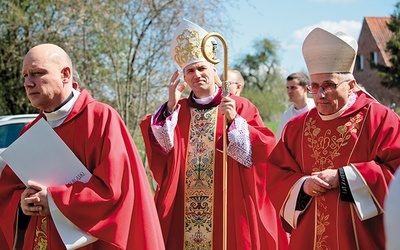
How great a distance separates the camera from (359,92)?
180 inches

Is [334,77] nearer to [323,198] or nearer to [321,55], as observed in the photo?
[321,55]

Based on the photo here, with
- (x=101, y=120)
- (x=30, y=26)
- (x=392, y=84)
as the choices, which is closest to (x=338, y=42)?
(x=101, y=120)

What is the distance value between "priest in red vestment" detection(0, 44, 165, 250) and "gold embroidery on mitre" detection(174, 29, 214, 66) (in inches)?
60.0

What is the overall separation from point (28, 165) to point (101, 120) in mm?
500

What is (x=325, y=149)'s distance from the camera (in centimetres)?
452

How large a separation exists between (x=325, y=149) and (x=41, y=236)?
1.81 meters

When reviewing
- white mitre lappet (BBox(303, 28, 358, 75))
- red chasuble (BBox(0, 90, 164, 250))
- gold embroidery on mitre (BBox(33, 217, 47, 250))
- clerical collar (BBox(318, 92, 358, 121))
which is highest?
white mitre lappet (BBox(303, 28, 358, 75))

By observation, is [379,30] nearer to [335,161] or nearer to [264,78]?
[264,78]

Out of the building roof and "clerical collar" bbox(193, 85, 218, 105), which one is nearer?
"clerical collar" bbox(193, 85, 218, 105)

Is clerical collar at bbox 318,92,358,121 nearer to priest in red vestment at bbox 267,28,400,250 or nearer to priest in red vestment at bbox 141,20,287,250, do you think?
priest in red vestment at bbox 267,28,400,250

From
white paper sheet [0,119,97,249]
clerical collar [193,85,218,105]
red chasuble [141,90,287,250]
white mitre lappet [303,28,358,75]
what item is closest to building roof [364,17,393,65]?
clerical collar [193,85,218,105]

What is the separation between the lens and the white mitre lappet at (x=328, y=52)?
14.7 ft

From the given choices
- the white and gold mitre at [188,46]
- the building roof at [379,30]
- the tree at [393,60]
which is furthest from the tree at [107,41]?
the building roof at [379,30]

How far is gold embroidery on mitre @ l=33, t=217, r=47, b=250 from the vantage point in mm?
4223
